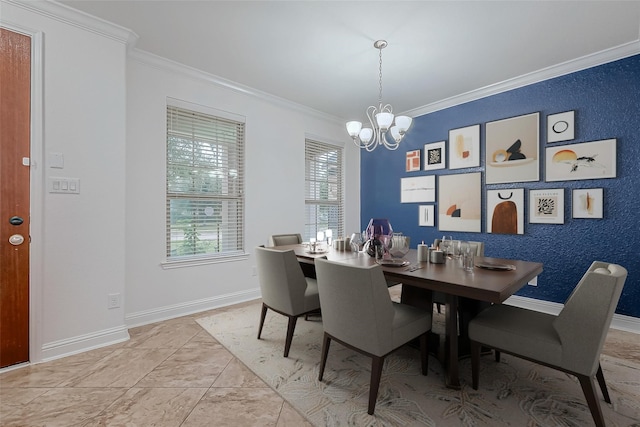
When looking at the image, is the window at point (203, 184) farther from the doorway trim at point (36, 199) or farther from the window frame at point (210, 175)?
the doorway trim at point (36, 199)

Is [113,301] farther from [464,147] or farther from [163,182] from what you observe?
[464,147]

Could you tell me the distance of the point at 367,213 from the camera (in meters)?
5.11

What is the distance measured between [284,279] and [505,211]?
2869mm

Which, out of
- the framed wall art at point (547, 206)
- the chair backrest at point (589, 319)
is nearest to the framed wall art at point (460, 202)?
the framed wall art at point (547, 206)

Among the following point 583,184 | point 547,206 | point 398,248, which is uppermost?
point 583,184

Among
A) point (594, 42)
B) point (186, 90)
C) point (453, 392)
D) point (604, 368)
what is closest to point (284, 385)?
point (453, 392)

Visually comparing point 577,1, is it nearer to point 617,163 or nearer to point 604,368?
point 617,163

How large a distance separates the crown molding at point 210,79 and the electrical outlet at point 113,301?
2268 millimetres

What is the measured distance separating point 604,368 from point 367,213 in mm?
3460

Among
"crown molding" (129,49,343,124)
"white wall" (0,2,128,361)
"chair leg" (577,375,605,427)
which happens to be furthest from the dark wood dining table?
"crown molding" (129,49,343,124)

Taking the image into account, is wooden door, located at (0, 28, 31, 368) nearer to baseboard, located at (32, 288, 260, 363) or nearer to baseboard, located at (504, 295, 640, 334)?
baseboard, located at (32, 288, 260, 363)

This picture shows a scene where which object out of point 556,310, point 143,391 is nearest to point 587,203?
point 556,310

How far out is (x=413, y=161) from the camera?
438cm

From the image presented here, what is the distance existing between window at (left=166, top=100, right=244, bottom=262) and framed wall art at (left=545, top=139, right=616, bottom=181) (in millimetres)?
3594
